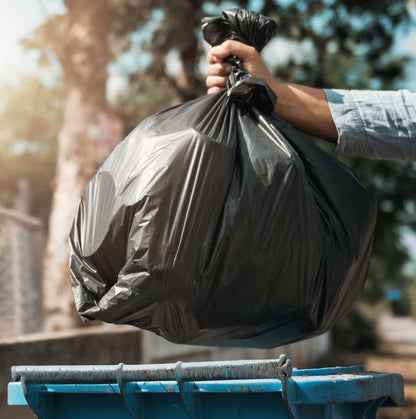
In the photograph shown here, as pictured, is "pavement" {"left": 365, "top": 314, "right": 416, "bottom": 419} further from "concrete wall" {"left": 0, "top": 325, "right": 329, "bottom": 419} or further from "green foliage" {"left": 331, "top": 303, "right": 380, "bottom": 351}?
"concrete wall" {"left": 0, "top": 325, "right": 329, "bottom": 419}

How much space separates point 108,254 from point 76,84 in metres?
5.04

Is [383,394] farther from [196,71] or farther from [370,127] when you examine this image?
[196,71]

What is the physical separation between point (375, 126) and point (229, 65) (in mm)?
582

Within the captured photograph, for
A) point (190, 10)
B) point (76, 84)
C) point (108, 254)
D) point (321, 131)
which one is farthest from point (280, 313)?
point (190, 10)

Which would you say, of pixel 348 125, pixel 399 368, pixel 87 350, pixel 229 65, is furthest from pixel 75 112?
pixel 399 368

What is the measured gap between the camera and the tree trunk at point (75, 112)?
5.82 metres

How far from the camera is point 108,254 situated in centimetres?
Answer: 182

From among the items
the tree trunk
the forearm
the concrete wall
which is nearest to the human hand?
the forearm

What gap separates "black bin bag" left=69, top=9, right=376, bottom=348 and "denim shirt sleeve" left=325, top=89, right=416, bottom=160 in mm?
203

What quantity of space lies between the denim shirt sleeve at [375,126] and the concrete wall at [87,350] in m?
2.42

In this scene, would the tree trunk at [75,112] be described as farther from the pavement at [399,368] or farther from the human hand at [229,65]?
the pavement at [399,368]

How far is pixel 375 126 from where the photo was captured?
2111mm

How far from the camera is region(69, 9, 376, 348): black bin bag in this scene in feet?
5.49

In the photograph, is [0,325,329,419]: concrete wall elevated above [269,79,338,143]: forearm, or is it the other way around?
[269,79,338,143]: forearm
